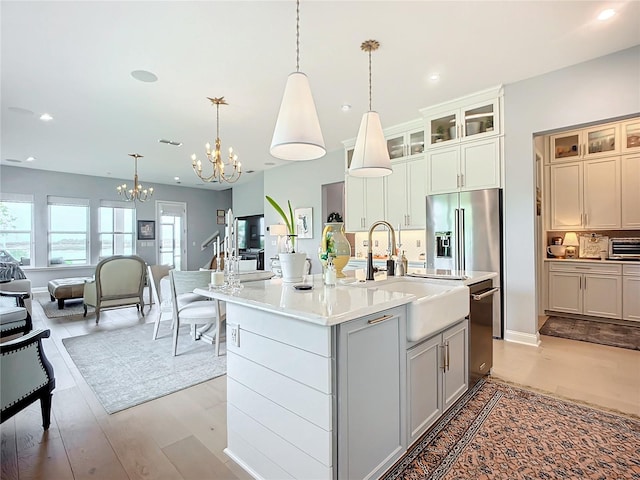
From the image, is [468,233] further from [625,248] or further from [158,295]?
[158,295]

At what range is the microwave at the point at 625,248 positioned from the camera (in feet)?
14.6

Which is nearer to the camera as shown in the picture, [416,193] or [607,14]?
[607,14]

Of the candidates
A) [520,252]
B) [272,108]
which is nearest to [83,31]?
[272,108]

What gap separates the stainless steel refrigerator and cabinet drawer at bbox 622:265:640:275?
6.60 feet

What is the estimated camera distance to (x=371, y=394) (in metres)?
1.50

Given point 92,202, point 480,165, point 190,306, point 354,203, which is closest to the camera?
point 190,306

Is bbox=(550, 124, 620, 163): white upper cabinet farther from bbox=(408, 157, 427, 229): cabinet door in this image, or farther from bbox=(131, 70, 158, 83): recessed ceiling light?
bbox=(131, 70, 158, 83): recessed ceiling light

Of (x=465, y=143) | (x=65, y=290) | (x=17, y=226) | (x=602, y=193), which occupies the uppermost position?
(x=465, y=143)

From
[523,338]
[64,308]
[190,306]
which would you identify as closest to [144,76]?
[190,306]

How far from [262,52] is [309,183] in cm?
392

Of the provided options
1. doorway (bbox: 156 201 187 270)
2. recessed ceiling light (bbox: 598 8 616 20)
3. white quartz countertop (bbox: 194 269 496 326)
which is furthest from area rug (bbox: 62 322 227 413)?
doorway (bbox: 156 201 187 270)

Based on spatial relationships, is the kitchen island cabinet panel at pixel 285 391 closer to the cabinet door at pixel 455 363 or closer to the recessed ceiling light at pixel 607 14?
the cabinet door at pixel 455 363

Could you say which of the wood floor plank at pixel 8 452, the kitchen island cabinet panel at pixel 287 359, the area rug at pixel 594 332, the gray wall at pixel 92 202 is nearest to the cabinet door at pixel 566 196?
the area rug at pixel 594 332

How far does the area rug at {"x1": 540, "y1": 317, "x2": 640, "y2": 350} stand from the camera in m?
3.71
